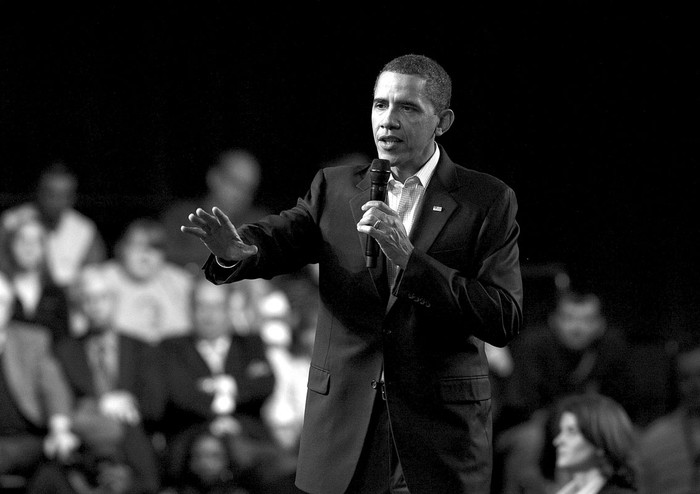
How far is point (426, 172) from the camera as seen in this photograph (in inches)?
86.7

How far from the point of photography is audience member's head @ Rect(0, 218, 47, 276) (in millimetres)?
5242

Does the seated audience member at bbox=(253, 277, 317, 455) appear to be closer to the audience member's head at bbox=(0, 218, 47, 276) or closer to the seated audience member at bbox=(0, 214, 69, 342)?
the seated audience member at bbox=(0, 214, 69, 342)

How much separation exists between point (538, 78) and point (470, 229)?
452 centimetres

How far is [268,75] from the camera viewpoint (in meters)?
6.75

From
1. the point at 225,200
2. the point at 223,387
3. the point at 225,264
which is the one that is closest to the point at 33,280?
the point at 223,387

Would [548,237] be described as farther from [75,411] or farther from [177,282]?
[75,411]

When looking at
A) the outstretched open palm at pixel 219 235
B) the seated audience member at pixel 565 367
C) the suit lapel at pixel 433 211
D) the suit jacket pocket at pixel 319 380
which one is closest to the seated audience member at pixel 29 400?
the seated audience member at pixel 565 367

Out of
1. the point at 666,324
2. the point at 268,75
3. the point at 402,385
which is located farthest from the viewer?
the point at 268,75

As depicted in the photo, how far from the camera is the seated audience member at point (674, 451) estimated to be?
466 cm

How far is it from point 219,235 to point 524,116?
459cm

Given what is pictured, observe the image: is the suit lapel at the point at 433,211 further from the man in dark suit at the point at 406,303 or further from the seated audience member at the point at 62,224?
the seated audience member at the point at 62,224

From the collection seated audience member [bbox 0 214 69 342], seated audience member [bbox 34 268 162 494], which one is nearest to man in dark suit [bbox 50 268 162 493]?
seated audience member [bbox 34 268 162 494]

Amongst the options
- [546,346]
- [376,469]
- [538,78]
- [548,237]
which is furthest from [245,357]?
[376,469]

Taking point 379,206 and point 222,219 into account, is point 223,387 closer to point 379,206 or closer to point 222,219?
point 222,219
